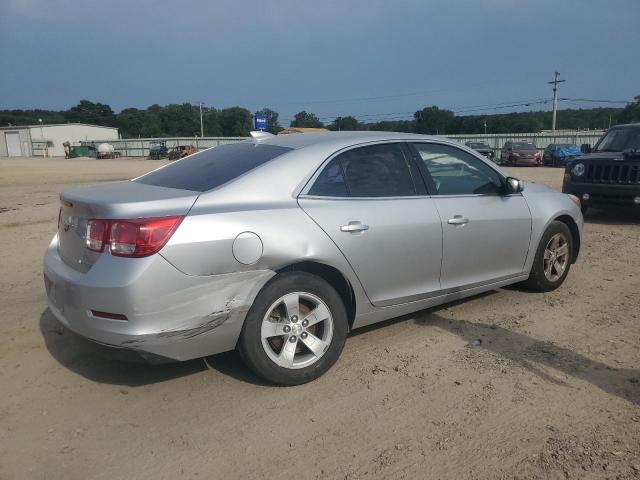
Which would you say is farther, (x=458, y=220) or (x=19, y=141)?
(x=19, y=141)

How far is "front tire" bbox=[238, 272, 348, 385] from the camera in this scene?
3.31m

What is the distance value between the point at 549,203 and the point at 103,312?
409cm

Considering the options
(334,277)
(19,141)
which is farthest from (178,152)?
(334,277)

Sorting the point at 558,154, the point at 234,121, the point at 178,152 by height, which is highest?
the point at 234,121

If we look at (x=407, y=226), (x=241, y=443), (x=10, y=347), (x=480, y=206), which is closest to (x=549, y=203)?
(x=480, y=206)

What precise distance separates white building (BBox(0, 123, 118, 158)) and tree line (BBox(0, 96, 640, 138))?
20399 millimetres

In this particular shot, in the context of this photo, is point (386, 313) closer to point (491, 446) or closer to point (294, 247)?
point (294, 247)

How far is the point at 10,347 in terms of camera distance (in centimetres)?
411

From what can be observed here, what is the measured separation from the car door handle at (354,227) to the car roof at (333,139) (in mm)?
591

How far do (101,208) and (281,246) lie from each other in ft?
3.49

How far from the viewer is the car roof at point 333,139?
3.91m

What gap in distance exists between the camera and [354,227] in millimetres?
3662

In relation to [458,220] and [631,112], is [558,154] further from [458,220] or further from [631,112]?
[631,112]

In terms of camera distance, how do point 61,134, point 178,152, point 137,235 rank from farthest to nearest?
point 61,134, point 178,152, point 137,235
